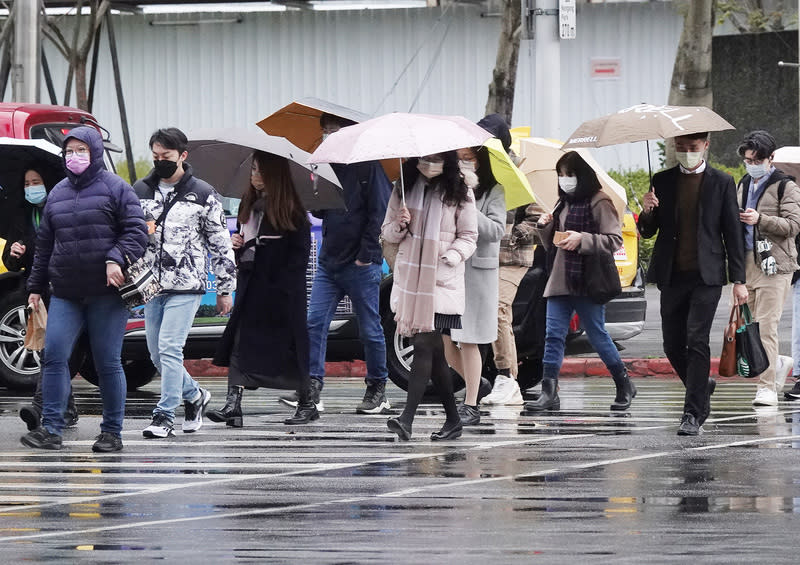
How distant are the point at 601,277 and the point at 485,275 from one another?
1.00 metres

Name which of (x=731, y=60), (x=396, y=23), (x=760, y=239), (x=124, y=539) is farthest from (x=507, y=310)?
(x=396, y=23)

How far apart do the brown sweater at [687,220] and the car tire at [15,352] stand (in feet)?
17.7

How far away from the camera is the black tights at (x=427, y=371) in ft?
34.1

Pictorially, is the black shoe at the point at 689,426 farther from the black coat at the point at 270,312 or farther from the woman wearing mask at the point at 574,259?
the black coat at the point at 270,312

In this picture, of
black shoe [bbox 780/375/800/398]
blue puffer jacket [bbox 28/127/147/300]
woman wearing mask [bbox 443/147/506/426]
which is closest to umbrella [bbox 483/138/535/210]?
woman wearing mask [bbox 443/147/506/426]

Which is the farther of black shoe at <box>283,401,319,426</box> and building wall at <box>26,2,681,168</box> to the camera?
building wall at <box>26,2,681,168</box>

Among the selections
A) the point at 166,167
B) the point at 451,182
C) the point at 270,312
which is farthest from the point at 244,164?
the point at 451,182

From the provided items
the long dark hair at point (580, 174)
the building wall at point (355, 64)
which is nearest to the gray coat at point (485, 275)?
the long dark hair at point (580, 174)

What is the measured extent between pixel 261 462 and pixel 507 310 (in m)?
3.58

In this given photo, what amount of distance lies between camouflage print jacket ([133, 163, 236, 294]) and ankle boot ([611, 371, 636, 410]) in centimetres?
311

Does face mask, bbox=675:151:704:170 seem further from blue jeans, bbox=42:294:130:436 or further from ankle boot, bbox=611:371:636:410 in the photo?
blue jeans, bbox=42:294:130:436

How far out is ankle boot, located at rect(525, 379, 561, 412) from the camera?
1222 cm

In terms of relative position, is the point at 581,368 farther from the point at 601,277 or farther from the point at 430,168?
the point at 430,168

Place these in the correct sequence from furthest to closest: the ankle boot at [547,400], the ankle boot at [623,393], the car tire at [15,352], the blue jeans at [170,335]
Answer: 1. the car tire at [15,352]
2. the ankle boot at [623,393]
3. the ankle boot at [547,400]
4. the blue jeans at [170,335]
